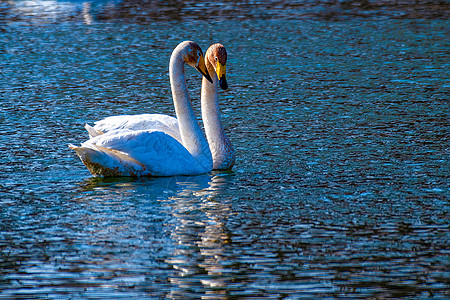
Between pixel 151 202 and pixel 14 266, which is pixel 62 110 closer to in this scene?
pixel 151 202

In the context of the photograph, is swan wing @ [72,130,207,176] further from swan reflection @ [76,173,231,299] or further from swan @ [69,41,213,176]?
swan reflection @ [76,173,231,299]

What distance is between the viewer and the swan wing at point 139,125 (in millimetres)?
8945

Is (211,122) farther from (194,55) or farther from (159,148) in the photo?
(159,148)

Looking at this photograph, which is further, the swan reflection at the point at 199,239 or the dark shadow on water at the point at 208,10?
the dark shadow on water at the point at 208,10

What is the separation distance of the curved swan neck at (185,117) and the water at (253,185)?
339 mm

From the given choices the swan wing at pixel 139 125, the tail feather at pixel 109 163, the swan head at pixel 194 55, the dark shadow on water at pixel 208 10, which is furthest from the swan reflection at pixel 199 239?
the dark shadow on water at pixel 208 10

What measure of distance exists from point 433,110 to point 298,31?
9.14m

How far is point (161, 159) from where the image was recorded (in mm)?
8484

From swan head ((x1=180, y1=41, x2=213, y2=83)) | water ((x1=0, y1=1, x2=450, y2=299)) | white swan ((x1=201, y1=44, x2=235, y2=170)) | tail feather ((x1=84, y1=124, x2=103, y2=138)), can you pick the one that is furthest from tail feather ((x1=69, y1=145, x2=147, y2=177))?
swan head ((x1=180, y1=41, x2=213, y2=83))

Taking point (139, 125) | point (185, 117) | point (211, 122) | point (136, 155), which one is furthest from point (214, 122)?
point (136, 155)

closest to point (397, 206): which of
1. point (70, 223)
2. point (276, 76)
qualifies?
point (70, 223)

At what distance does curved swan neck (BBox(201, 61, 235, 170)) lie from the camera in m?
9.02

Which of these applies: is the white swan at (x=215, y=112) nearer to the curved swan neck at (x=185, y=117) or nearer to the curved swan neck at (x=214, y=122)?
the curved swan neck at (x=214, y=122)

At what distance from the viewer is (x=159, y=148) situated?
847 centimetres
